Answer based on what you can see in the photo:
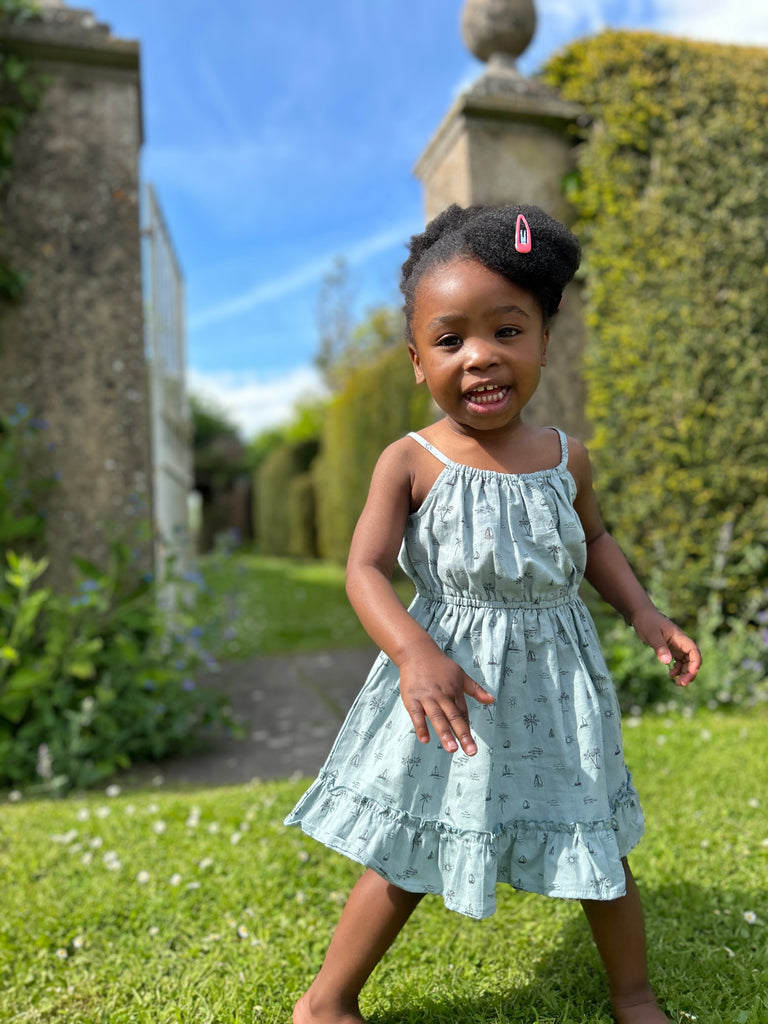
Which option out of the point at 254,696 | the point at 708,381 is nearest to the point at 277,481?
the point at 254,696

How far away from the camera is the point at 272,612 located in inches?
336

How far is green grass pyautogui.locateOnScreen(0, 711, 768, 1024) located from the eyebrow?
147 centimetres

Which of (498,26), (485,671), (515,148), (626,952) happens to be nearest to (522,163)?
(515,148)

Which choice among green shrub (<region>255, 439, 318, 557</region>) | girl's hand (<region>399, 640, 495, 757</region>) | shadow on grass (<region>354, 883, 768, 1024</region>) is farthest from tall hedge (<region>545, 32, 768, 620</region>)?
green shrub (<region>255, 439, 318, 557</region>)

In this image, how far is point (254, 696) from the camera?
4.96 meters

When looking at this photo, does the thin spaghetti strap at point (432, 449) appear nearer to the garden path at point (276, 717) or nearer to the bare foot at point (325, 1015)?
the bare foot at point (325, 1015)

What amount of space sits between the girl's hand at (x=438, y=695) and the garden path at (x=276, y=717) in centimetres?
234

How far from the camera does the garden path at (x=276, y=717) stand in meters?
3.63

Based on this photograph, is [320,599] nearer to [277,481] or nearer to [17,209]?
[17,209]

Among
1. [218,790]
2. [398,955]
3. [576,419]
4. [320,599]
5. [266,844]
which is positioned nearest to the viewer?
[398,955]

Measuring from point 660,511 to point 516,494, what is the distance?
2833 millimetres

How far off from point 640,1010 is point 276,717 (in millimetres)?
3079

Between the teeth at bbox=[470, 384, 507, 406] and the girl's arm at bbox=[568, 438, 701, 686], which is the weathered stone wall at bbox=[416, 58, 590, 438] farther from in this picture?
the teeth at bbox=[470, 384, 507, 406]

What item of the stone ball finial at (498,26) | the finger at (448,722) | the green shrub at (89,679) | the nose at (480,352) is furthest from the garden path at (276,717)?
the stone ball finial at (498,26)
